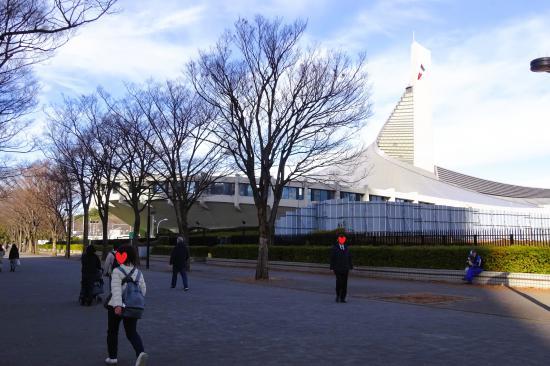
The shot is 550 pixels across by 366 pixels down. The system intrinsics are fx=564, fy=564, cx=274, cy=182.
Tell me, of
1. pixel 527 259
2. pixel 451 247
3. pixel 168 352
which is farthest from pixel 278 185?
pixel 168 352

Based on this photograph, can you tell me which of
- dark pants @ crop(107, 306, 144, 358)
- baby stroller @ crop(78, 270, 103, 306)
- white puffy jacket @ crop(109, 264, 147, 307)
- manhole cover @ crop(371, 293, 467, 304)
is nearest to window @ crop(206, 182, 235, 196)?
manhole cover @ crop(371, 293, 467, 304)

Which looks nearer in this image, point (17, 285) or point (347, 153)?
point (17, 285)

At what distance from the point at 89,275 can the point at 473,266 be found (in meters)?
11.9

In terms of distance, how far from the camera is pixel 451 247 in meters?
19.9

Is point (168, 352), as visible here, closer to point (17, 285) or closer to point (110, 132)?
point (17, 285)

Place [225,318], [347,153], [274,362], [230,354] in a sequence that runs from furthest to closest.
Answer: [347,153] → [225,318] → [230,354] → [274,362]

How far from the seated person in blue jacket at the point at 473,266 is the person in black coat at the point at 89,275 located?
11.5m

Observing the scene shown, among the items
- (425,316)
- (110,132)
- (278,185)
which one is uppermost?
(110,132)

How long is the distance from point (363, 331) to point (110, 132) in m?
23.4

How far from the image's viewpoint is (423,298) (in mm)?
14055

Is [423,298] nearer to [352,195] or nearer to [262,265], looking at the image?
[262,265]

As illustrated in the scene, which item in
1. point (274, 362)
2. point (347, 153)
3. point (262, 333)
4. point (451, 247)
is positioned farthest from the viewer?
point (347, 153)

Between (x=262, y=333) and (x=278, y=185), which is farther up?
(x=278, y=185)

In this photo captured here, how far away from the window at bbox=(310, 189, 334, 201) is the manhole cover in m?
59.1
